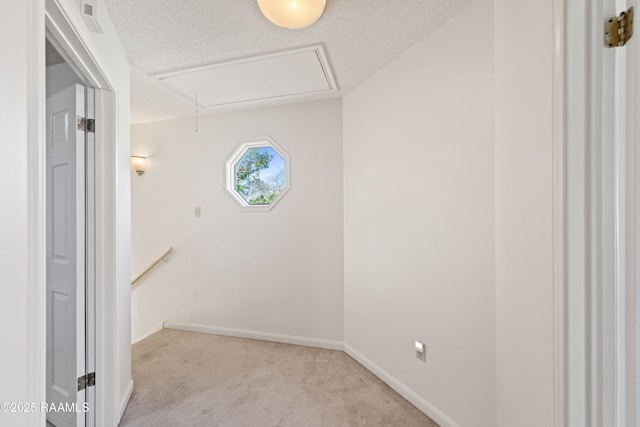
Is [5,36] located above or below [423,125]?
below

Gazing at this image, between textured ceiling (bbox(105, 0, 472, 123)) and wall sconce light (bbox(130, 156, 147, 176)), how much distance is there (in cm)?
137

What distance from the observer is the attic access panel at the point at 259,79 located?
2.00 meters

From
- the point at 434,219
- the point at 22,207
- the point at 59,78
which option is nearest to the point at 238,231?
the point at 59,78

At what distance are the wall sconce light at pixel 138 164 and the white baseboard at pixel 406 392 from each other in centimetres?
309

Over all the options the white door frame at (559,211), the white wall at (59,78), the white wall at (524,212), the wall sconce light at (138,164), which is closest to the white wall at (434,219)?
the white wall at (524,212)

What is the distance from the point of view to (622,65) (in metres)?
0.74

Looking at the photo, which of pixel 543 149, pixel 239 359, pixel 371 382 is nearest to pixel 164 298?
pixel 239 359

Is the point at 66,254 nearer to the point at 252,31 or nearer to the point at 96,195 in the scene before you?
the point at 96,195

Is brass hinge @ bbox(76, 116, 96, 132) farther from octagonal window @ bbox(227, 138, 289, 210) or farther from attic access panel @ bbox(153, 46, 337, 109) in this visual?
octagonal window @ bbox(227, 138, 289, 210)

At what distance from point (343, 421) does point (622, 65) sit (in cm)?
202

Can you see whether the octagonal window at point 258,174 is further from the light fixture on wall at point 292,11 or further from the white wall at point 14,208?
the white wall at point 14,208

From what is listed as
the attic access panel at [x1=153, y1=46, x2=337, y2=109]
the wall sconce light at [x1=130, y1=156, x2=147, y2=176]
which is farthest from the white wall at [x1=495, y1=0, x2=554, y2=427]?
the wall sconce light at [x1=130, y1=156, x2=147, y2=176]

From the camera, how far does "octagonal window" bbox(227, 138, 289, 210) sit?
2.92 meters

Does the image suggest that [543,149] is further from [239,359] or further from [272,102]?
[239,359]
